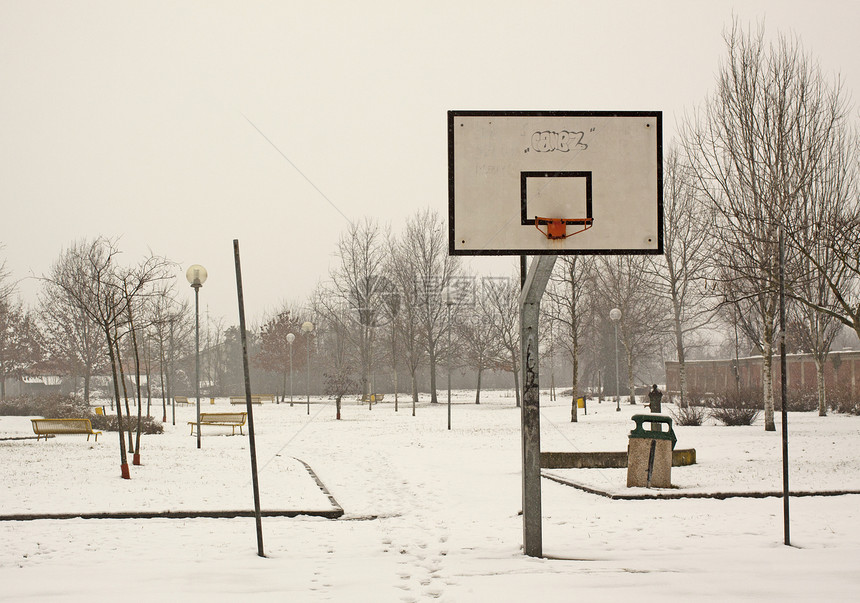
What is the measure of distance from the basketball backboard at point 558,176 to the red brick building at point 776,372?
28.2 metres

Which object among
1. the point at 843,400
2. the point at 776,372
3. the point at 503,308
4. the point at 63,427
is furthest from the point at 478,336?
the point at 63,427

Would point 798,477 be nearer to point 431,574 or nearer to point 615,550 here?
point 615,550

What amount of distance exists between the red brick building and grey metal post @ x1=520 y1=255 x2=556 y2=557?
28.4 metres

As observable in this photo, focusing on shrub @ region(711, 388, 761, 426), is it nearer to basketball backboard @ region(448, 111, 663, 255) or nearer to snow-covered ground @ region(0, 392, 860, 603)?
snow-covered ground @ region(0, 392, 860, 603)

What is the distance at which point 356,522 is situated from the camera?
9.21m

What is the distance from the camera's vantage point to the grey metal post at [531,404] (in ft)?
22.5

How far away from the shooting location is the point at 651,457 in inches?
443

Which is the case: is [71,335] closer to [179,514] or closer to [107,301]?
[107,301]

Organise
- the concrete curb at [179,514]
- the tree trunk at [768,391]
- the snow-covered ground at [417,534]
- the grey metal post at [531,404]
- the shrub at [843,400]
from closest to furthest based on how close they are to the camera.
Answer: the snow-covered ground at [417,534] < the grey metal post at [531,404] < the concrete curb at [179,514] < the tree trunk at [768,391] < the shrub at [843,400]

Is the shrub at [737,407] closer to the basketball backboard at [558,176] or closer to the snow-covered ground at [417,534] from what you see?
the snow-covered ground at [417,534]

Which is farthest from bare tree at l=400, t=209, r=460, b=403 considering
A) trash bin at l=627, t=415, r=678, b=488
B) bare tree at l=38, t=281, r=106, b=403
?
trash bin at l=627, t=415, r=678, b=488

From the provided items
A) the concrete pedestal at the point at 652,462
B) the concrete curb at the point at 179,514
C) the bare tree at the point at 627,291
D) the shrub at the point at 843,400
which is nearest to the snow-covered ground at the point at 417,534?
the concrete curb at the point at 179,514

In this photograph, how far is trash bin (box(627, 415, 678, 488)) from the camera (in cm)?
1115

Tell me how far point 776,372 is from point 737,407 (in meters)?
11.4
